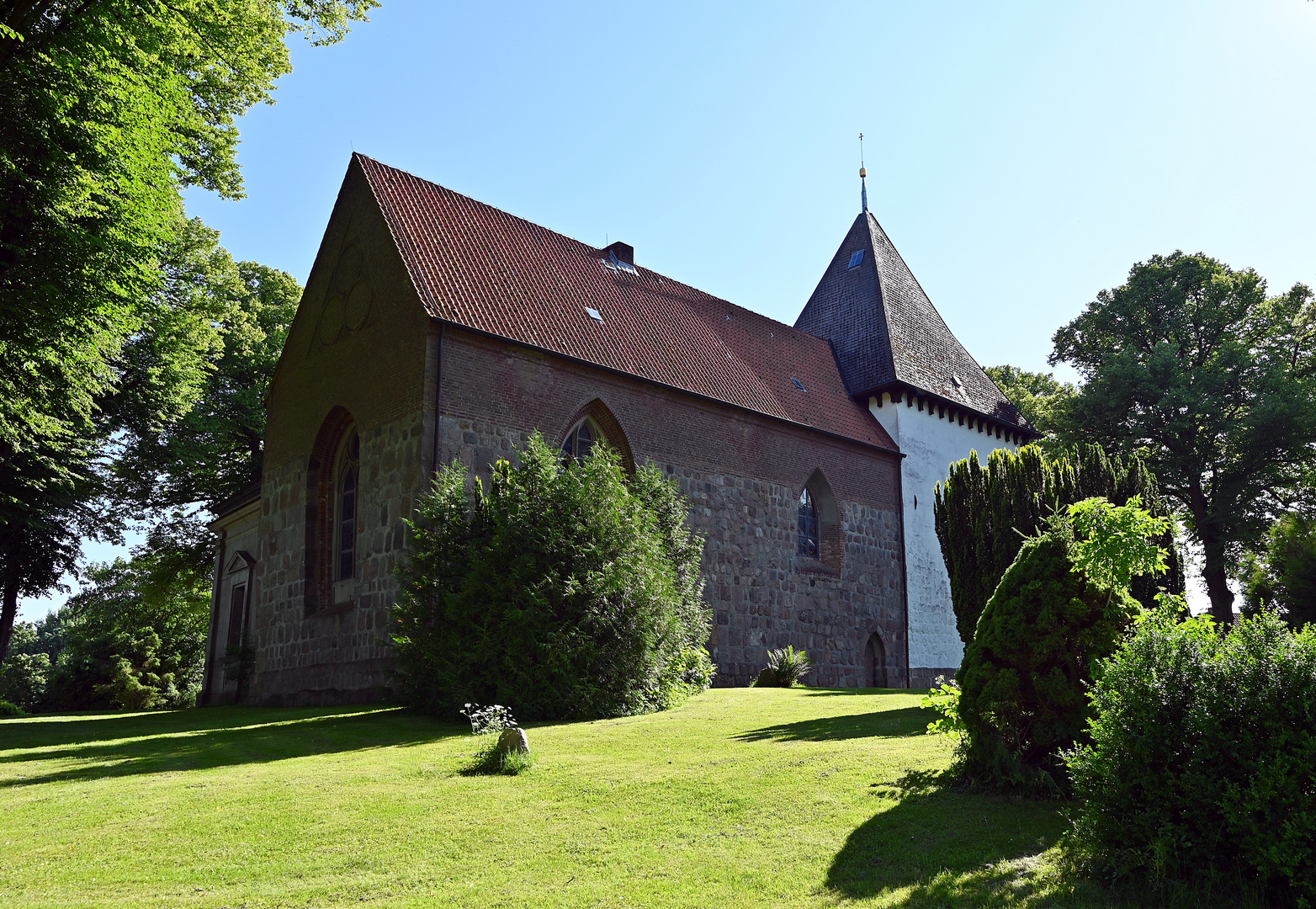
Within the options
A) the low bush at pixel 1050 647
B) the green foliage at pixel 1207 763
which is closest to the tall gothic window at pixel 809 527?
the low bush at pixel 1050 647

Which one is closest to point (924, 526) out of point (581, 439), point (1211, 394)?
point (1211, 394)

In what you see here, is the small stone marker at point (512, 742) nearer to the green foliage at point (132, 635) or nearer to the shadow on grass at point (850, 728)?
the shadow on grass at point (850, 728)

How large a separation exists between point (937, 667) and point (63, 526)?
21925 millimetres

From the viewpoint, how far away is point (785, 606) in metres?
20.5

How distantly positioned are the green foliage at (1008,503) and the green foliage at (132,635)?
2290 centimetres

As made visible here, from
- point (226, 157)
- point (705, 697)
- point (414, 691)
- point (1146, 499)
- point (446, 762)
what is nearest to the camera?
point (446, 762)

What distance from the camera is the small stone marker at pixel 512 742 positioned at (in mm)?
8367

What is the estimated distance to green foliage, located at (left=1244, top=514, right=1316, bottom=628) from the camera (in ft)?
70.0

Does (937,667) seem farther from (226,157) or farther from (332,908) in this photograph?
(332,908)

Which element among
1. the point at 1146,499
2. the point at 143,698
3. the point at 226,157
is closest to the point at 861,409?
the point at 1146,499

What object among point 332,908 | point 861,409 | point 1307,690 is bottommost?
point 332,908

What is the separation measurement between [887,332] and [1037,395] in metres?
13.6

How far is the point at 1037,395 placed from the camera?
37.4 m

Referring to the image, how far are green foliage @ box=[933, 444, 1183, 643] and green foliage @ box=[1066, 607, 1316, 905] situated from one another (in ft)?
28.3
